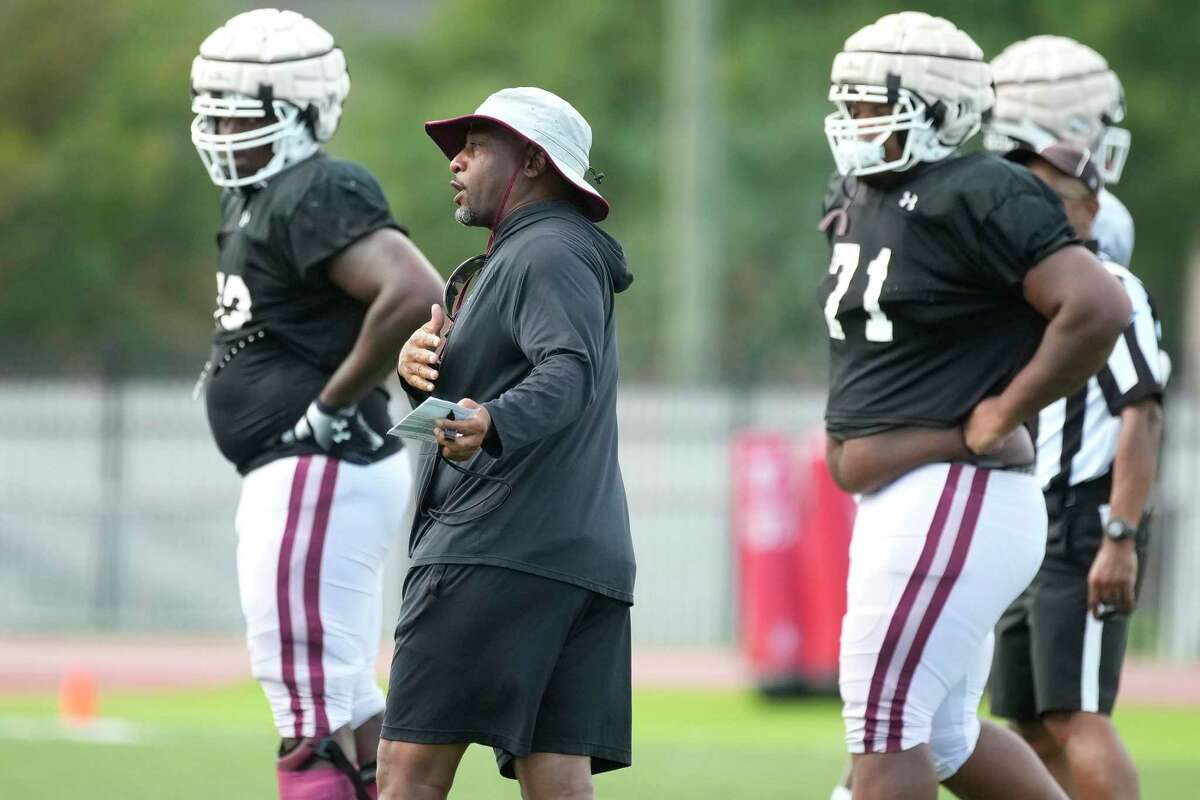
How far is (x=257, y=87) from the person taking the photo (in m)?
5.73

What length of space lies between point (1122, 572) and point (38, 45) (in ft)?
72.0

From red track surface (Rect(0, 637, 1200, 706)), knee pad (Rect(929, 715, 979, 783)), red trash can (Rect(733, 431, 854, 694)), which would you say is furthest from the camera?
red track surface (Rect(0, 637, 1200, 706))

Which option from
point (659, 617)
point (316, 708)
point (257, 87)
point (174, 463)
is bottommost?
point (659, 617)

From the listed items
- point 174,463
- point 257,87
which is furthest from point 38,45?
point 257,87

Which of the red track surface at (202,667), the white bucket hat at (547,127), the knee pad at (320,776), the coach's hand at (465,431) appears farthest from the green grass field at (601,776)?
the coach's hand at (465,431)

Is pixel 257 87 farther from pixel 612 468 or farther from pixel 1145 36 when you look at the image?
pixel 1145 36

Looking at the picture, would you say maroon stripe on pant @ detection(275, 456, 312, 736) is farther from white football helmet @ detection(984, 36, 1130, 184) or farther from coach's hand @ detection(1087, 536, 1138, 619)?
white football helmet @ detection(984, 36, 1130, 184)

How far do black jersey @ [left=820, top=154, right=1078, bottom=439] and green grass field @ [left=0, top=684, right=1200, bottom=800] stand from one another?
356 cm

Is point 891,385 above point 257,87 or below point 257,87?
below

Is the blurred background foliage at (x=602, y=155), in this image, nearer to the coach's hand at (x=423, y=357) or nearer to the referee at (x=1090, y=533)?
the referee at (x=1090, y=533)

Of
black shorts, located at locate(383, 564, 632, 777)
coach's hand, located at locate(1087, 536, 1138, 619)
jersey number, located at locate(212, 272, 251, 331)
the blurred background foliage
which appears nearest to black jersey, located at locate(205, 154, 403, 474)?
jersey number, located at locate(212, 272, 251, 331)

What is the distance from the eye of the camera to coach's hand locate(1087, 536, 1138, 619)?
5.75 m

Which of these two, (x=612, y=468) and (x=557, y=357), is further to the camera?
(x=612, y=468)

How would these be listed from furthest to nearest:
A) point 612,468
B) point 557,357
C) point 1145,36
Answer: point 1145,36 → point 612,468 → point 557,357
